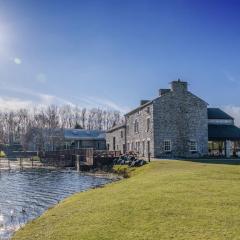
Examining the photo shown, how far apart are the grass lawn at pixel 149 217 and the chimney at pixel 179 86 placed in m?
30.3

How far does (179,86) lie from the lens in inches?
1901

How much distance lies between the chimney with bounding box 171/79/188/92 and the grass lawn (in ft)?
99.3

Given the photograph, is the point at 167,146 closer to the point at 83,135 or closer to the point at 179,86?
the point at 179,86

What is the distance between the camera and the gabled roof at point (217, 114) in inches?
2047

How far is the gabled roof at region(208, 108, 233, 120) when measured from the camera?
52.0 m

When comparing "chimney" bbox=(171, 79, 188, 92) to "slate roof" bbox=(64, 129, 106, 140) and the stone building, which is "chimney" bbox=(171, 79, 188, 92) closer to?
the stone building

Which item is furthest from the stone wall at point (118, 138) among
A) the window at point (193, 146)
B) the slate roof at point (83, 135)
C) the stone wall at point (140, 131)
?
the slate roof at point (83, 135)

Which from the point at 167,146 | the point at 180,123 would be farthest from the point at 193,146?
the point at 167,146

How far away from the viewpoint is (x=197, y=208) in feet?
44.9

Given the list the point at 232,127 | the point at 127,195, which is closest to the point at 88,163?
the point at 232,127

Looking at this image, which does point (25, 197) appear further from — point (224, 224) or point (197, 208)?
point (224, 224)

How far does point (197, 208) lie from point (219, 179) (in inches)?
349

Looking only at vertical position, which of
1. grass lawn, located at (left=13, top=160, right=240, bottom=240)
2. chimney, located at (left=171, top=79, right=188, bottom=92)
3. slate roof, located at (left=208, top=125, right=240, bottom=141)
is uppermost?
chimney, located at (left=171, top=79, right=188, bottom=92)

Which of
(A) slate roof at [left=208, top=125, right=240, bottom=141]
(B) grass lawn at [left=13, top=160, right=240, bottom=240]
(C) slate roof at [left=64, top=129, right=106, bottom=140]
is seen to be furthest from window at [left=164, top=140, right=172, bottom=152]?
(C) slate roof at [left=64, top=129, right=106, bottom=140]
